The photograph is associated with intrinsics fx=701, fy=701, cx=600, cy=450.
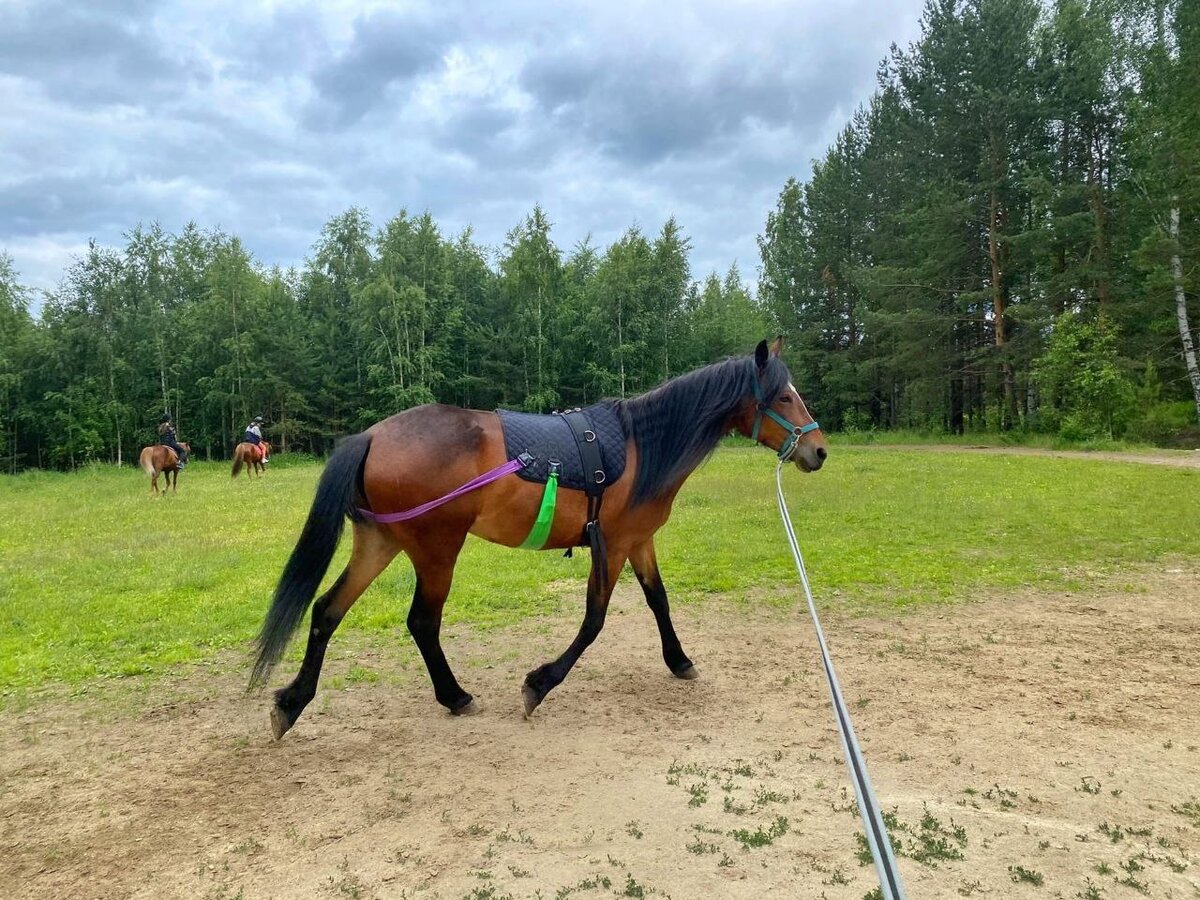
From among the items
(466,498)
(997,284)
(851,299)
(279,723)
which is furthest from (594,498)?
(851,299)

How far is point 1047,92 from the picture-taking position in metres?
23.9

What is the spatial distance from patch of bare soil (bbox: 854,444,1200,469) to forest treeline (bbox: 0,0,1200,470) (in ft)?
6.33

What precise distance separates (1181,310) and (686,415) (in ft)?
80.3

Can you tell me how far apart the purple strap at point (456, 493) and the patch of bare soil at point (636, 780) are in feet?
3.91

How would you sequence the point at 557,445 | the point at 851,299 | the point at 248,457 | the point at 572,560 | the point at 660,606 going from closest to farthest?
1. the point at 557,445
2. the point at 660,606
3. the point at 572,560
4. the point at 248,457
5. the point at 851,299

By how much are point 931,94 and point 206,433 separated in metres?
37.7

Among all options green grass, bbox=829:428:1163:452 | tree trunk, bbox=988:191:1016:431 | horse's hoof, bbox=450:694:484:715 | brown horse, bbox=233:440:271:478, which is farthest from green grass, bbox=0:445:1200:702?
tree trunk, bbox=988:191:1016:431

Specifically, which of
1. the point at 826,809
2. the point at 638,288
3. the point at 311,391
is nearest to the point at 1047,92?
the point at 638,288

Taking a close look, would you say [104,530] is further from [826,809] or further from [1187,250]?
[1187,250]

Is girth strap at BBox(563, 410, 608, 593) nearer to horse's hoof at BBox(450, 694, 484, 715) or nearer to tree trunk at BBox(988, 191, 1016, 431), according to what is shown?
horse's hoof at BBox(450, 694, 484, 715)

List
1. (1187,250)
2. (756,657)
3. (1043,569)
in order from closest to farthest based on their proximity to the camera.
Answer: (756,657)
(1043,569)
(1187,250)

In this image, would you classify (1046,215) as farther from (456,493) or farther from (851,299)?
(456,493)

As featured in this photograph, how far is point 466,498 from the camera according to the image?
388 cm

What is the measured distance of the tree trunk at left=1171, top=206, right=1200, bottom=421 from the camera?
812 inches
